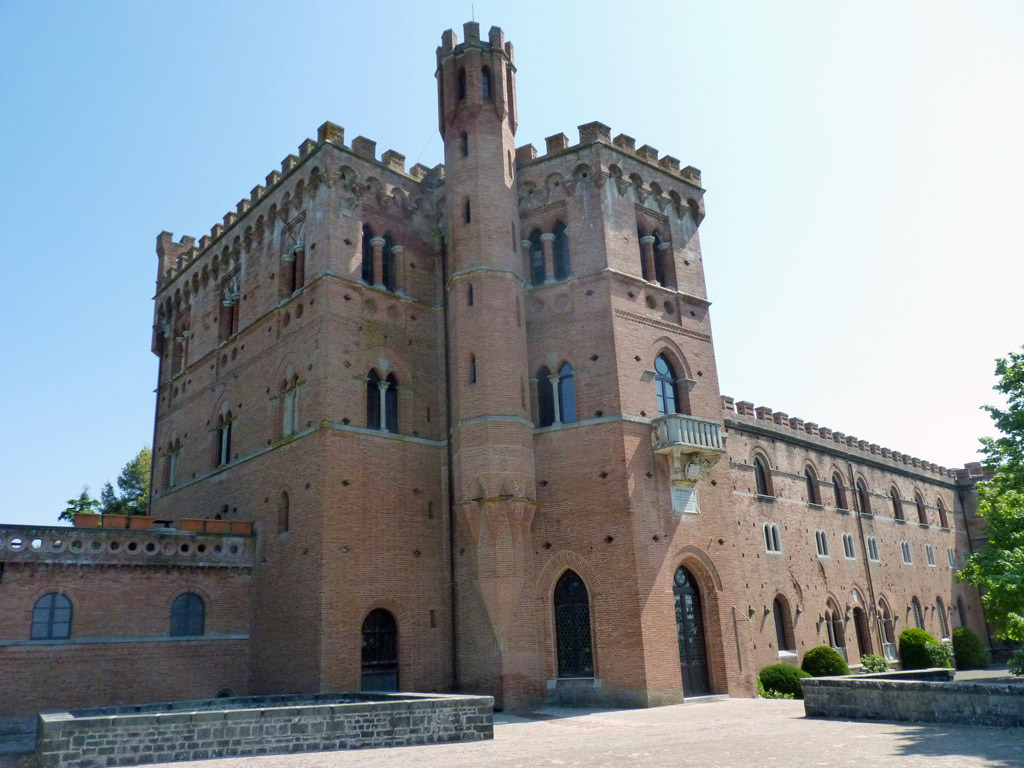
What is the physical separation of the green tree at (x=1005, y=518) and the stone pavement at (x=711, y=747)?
12.6ft

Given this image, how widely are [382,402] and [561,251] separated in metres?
7.41

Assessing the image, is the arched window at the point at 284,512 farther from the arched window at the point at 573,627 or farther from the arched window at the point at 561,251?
the arched window at the point at 561,251

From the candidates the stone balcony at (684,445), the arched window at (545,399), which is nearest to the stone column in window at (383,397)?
the arched window at (545,399)

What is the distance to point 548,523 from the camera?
24.0m

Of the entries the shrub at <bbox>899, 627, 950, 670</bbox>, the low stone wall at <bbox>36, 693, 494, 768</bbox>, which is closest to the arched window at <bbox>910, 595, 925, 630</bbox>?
the shrub at <bbox>899, 627, 950, 670</bbox>

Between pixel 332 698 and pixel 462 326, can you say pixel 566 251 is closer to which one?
pixel 462 326

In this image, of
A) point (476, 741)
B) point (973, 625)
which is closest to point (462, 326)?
point (476, 741)

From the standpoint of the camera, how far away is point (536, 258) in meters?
27.3

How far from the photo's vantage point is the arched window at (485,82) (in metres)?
27.1

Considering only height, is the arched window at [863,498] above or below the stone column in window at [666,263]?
below

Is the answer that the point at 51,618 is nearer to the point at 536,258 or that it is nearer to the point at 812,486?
the point at 536,258

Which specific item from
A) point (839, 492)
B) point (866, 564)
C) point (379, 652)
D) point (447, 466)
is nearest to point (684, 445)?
point (447, 466)

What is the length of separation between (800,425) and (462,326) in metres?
18.7

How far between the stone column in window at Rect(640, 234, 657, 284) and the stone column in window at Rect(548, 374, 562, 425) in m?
4.62
